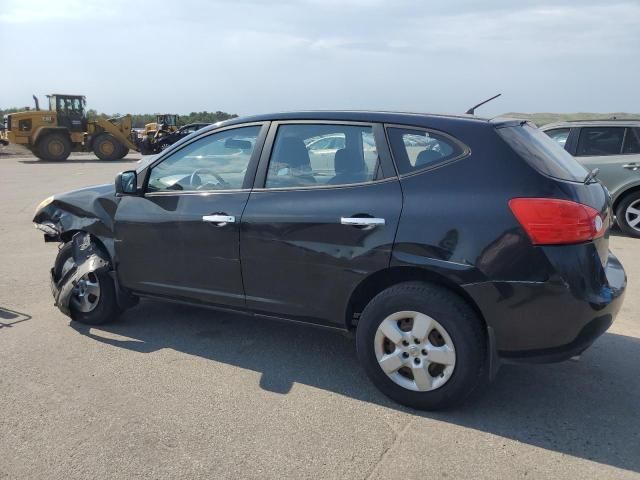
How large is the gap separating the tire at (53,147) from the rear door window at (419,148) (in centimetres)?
2452

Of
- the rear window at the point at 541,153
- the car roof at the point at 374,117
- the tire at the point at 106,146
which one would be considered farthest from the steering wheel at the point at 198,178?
the tire at the point at 106,146

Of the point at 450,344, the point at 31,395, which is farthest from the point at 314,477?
the point at 31,395

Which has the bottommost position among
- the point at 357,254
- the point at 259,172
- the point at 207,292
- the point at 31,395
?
the point at 31,395

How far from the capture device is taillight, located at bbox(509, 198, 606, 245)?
9.68ft

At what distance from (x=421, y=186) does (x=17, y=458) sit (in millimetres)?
2589

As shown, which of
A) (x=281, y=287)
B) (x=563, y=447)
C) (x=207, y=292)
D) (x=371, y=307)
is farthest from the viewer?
(x=207, y=292)

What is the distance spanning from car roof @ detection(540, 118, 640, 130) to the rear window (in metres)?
5.29

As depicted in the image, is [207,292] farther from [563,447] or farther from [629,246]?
[629,246]

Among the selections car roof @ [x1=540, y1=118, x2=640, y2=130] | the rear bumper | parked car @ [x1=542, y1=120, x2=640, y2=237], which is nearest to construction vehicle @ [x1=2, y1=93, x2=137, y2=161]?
car roof @ [x1=540, y1=118, x2=640, y2=130]

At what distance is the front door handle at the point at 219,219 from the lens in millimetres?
3857

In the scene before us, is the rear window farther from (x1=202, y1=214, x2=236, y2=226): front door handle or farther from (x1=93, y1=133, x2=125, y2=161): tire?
(x1=93, y1=133, x2=125, y2=161): tire

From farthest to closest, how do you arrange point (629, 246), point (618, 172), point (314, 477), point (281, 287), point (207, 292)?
point (618, 172), point (629, 246), point (207, 292), point (281, 287), point (314, 477)

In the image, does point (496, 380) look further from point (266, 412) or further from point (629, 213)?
point (629, 213)

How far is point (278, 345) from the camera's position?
14.3 feet
